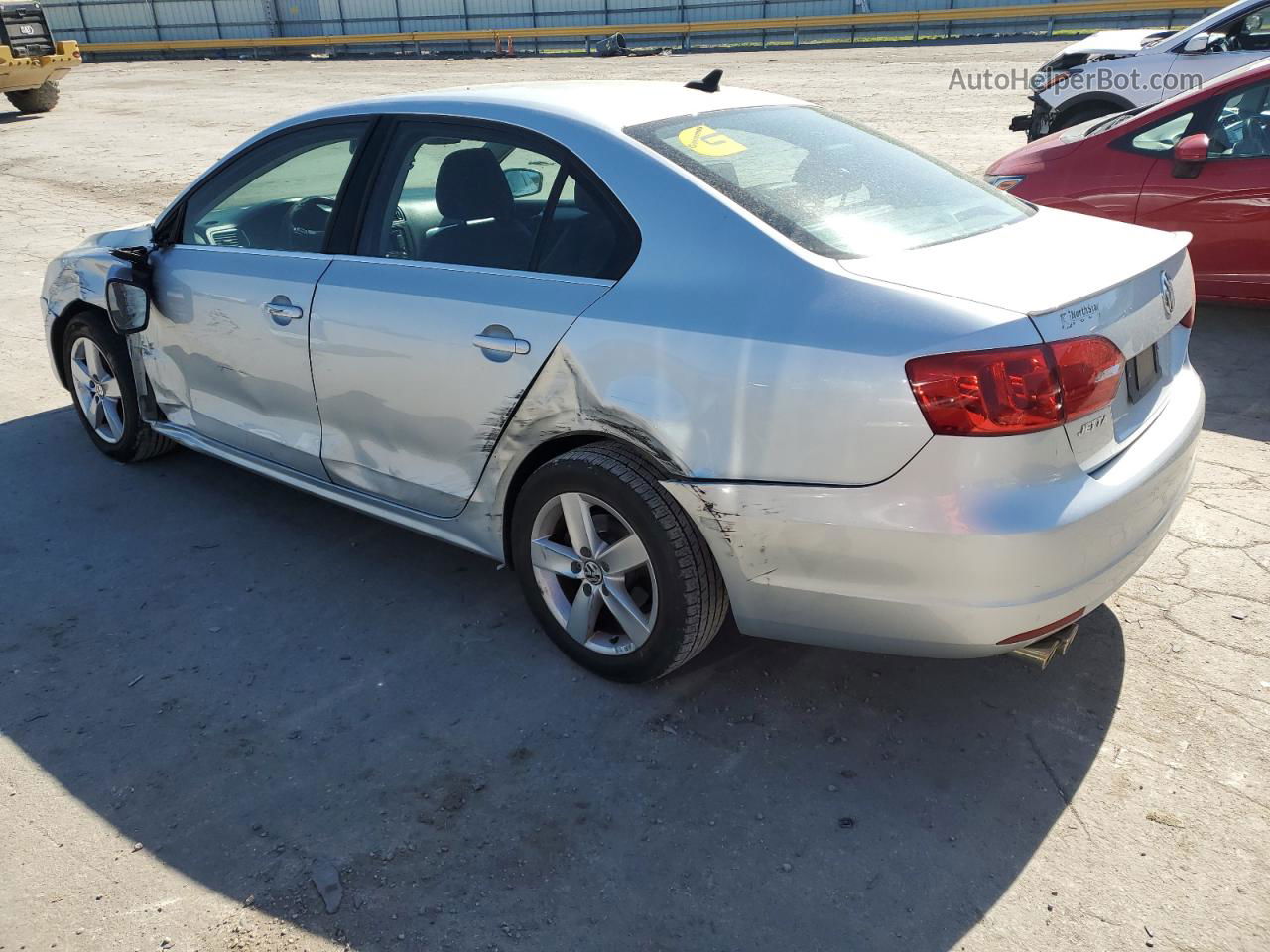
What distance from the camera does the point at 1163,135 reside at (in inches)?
255

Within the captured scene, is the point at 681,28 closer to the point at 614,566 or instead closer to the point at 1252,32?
the point at 1252,32

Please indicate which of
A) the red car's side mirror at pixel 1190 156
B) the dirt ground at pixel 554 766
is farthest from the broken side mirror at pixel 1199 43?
the dirt ground at pixel 554 766

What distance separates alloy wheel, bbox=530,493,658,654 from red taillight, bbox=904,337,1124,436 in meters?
0.93

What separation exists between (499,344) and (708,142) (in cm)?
87

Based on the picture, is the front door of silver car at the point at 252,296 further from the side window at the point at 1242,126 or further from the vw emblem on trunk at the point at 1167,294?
the side window at the point at 1242,126

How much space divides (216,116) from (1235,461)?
18.9 m

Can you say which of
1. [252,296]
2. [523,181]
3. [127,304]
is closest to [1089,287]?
[523,181]

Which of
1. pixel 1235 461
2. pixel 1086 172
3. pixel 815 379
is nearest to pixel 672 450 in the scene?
pixel 815 379

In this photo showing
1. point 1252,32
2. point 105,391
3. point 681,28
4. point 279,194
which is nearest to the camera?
point 279,194

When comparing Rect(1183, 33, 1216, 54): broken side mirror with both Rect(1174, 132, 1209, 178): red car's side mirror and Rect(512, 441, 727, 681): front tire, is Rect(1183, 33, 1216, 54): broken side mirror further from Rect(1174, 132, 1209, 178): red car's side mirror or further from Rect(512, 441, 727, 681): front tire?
Rect(512, 441, 727, 681): front tire

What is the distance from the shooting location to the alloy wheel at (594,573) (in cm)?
315

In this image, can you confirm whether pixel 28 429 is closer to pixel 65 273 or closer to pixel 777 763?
pixel 65 273

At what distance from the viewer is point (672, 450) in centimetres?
288

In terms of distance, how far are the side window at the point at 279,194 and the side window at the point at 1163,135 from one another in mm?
4838
